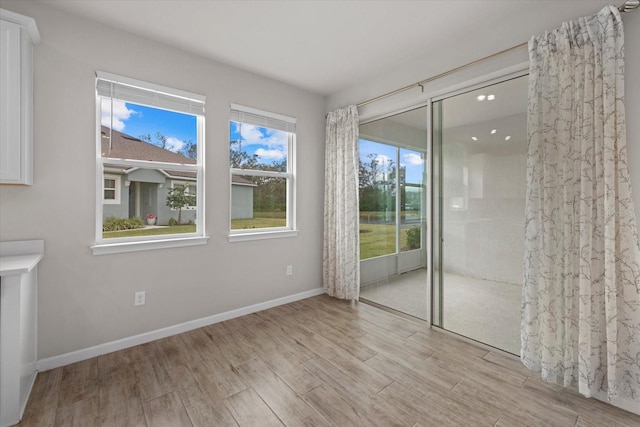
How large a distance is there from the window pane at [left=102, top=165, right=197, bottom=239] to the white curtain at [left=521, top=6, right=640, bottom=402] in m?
3.01

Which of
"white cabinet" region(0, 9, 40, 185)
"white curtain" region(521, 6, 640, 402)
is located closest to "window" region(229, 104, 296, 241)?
"white cabinet" region(0, 9, 40, 185)

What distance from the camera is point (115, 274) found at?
7.84 feet

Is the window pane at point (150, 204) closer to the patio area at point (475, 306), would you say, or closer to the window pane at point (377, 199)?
the window pane at point (377, 199)

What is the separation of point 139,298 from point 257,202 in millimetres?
1519

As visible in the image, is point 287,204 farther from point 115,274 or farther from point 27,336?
point 27,336

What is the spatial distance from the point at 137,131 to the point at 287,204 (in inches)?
69.9

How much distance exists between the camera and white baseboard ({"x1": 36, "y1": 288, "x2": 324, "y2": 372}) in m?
2.14

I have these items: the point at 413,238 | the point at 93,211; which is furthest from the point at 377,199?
the point at 93,211

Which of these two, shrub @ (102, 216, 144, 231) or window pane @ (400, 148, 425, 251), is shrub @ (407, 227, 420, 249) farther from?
shrub @ (102, 216, 144, 231)

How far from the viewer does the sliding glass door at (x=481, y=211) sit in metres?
2.29

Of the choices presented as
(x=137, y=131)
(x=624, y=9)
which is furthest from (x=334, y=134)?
(x=624, y=9)

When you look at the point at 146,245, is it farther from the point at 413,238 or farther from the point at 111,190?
the point at 413,238

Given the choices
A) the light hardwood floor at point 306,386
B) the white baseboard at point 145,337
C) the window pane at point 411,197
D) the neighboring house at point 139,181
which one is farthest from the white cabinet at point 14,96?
the window pane at point 411,197

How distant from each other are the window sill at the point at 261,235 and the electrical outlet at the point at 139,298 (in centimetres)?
93
